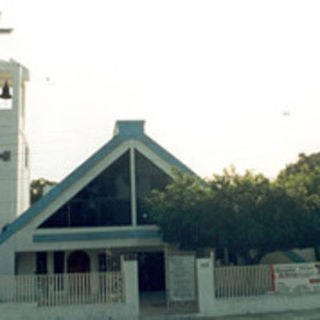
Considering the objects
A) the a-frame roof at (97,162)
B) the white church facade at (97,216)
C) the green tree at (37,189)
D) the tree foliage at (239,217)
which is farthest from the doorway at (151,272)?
the green tree at (37,189)

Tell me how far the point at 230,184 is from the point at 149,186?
4359 mm

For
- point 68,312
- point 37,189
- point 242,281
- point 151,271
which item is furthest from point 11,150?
point 37,189

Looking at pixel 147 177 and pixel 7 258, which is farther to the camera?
pixel 147 177

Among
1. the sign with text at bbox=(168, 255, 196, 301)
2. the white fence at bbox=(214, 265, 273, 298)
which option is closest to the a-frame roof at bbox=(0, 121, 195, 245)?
the sign with text at bbox=(168, 255, 196, 301)

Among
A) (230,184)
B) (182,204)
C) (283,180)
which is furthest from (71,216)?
(283,180)

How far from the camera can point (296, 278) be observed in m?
18.1

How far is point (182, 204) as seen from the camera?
19.5 meters

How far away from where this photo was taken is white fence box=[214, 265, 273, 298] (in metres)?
17.5

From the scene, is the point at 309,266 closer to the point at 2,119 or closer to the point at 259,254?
the point at 259,254

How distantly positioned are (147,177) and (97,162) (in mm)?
2324

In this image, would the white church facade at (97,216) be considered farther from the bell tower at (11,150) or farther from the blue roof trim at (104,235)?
the bell tower at (11,150)

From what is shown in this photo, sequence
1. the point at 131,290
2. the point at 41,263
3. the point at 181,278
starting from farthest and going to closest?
the point at 41,263 < the point at 181,278 < the point at 131,290

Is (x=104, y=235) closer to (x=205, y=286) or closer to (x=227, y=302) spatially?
(x=205, y=286)

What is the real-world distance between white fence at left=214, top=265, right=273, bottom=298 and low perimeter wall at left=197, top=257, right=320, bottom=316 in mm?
229
